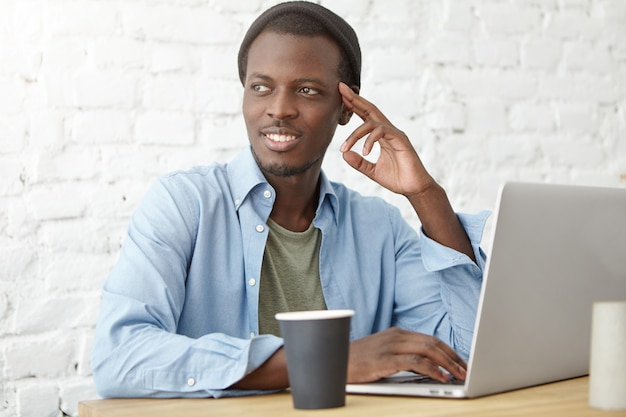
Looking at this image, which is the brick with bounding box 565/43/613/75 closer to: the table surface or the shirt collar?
the shirt collar

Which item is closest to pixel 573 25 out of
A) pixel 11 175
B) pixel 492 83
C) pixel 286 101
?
pixel 492 83

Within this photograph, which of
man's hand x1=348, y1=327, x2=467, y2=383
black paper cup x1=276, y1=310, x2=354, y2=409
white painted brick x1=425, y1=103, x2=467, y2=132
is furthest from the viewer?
white painted brick x1=425, y1=103, x2=467, y2=132

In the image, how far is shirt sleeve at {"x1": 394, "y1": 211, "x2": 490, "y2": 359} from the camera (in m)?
1.61

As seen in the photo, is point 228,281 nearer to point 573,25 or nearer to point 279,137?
point 279,137

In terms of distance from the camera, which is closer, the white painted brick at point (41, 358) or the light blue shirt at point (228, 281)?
the light blue shirt at point (228, 281)

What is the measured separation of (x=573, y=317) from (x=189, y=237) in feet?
2.25

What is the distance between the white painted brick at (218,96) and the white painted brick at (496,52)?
743mm

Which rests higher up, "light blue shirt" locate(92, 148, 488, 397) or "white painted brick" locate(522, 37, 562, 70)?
"white painted brick" locate(522, 37, 562, 70)

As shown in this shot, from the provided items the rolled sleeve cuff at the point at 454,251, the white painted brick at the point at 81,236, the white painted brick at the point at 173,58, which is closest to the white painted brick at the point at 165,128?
the white painted brick at the point at 173,58

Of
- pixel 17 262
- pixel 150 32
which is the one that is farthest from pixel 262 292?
pixel 150 32

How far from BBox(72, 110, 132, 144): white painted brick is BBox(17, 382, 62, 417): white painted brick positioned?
21.6 inches

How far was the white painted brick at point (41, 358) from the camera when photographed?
1.90 metres

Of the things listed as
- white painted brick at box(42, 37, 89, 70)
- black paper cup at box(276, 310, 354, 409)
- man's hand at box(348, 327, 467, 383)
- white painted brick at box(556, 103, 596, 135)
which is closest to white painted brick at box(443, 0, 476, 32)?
white painted brick at box(556, 103, 596, 135)

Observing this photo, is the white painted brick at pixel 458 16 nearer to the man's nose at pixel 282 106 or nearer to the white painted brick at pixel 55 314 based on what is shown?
the man's nose at pixel 282 106
